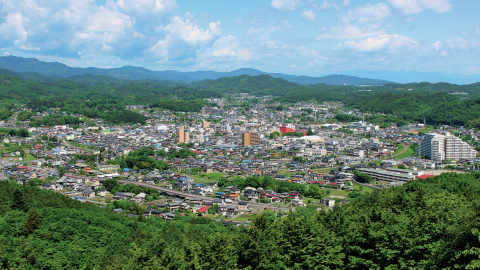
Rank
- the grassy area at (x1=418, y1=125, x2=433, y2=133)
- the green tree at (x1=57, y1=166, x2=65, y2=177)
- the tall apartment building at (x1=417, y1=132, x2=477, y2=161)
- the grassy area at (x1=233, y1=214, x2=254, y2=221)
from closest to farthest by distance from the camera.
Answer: the grassy area at (x1=233, y1=214, x2=254, y2=221), the green tree at (x1=57, y1=166, x2=65, y2=177), the tall apartment building at (x1=417, y1=132, x2=477, y2=161), the grassy area at (x1=418, y1=125, x2=433, y2=133)

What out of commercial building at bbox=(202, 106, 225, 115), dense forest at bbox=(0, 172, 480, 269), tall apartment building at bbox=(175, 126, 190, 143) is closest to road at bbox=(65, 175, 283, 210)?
dense forest at bbox=(0, 172, 480, 269)

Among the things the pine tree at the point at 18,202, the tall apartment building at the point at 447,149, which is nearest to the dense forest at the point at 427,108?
the tall apartment building at the point at 447,149

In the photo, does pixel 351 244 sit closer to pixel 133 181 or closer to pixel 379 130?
pixel 133 181

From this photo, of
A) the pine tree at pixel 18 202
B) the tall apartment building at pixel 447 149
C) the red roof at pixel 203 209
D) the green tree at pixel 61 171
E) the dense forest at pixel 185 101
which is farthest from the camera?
the dense forest at pixel 185 101

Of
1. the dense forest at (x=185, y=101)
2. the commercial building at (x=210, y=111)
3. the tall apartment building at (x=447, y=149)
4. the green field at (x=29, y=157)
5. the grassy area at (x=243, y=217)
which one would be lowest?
the grassy area at (x=243, y=217)

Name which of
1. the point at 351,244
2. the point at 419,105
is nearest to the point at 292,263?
the point at 351,244

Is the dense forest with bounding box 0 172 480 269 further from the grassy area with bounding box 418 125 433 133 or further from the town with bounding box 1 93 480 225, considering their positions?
the grassy area with bounding box 418 125 433 133

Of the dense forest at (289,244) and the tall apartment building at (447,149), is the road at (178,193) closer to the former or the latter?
the dense forest at (289,244)

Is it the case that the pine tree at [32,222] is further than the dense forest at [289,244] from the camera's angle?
Yes
